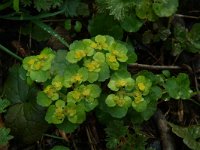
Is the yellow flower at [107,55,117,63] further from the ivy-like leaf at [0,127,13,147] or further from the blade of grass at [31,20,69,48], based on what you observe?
the ivy-like leaf at [0,127,13,147]

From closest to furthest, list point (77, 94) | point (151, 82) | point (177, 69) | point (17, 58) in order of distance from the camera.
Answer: point (77, 94), point (151, 82), point (17, 58), point (177, 69)

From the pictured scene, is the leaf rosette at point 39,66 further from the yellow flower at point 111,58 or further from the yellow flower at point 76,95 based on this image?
the yellow flower at point 111,58

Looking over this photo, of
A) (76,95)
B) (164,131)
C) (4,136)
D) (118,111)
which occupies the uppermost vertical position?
(76,95)

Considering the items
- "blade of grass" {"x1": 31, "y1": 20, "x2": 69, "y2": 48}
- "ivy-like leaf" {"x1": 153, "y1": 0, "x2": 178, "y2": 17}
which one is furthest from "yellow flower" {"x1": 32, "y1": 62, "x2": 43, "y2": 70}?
"ivy-like leaf" {"x1": 153, "y1": 0, "x2": 178, "y2": 17}

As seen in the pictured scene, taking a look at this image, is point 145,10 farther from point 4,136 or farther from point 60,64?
point 4,136

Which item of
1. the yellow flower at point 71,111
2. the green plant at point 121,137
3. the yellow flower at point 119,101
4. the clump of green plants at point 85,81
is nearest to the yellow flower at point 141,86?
the clump of green plants at point 85,81

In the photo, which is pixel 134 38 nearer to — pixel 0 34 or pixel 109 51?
pixel 109 51

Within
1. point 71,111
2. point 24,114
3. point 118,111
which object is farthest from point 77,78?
point 24,114

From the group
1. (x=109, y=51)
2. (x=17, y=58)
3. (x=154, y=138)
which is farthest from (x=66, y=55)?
(x=154, y=138)
